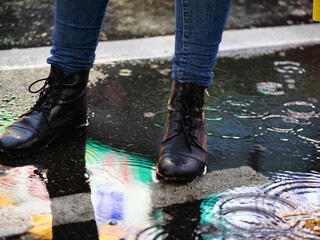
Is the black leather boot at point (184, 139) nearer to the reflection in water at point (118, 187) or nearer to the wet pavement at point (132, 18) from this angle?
the reflection in water at point (118, 187)

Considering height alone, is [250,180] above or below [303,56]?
above

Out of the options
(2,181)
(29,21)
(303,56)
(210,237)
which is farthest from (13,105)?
(303,56)

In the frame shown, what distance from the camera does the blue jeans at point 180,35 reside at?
1696mm

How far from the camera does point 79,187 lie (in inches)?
62.6

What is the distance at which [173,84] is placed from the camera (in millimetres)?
1824

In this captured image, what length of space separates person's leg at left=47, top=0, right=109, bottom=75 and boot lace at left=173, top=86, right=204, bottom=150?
42 centimetres

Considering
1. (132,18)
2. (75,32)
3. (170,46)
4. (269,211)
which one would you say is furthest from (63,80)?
(132,18)

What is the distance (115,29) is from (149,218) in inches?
91.3

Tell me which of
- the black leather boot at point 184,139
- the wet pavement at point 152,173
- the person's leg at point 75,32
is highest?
the person's leg at point 75,32

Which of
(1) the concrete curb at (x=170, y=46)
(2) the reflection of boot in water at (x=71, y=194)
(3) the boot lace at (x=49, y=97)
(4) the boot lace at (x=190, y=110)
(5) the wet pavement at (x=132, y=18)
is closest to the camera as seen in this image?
(2) the reflection of boot in water at (x=71, y=194)

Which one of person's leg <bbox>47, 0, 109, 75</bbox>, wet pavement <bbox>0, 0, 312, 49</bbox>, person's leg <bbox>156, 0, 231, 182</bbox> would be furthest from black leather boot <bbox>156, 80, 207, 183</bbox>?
wet pavement <bbox>0, 0, 312, 49</bbox>

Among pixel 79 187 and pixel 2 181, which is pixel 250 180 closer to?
pixel 79 187

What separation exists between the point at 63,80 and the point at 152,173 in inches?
21.2

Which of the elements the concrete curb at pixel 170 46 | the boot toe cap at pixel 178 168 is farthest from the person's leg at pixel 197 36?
the concrete curb at pixel 170 46
